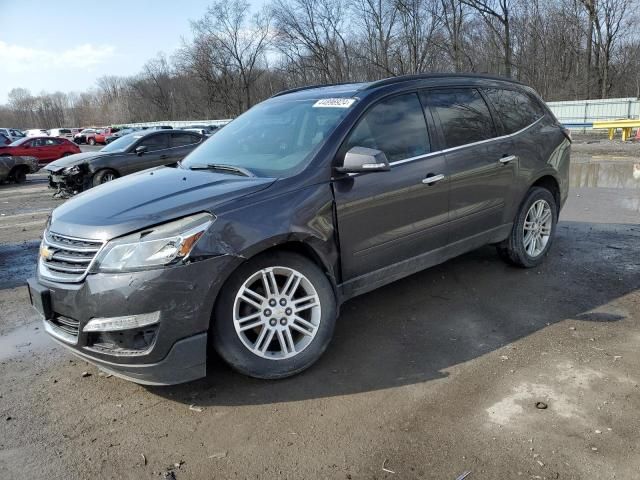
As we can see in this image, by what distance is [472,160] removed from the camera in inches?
171

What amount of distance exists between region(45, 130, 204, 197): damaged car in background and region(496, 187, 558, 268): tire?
9329 millimetres

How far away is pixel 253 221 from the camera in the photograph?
10.1ft

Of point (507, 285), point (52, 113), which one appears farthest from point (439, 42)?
point (52, 113)

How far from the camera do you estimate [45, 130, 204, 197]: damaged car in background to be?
41.3 ft

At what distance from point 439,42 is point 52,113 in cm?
10145

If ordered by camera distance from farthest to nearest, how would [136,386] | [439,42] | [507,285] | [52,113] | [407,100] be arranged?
[52,113] → [439,42] → [507,285] → [407,100] → [136,386]

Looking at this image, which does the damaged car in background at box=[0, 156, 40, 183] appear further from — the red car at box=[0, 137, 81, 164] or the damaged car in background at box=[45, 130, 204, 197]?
the damaged car in background at box=[45, 130, 204, 197]

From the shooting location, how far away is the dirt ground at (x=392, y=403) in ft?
8.38

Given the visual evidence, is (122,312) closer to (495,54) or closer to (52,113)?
(495,54)

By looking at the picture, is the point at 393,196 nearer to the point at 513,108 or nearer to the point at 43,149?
the point at 513,108

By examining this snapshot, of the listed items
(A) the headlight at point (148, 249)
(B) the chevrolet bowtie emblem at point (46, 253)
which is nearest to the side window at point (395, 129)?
(A) the headlight at point (148, 249)

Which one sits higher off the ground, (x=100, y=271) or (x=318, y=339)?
(x=100, y=271)

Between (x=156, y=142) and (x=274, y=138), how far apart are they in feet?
34.3

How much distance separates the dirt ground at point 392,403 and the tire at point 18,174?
15.8m
